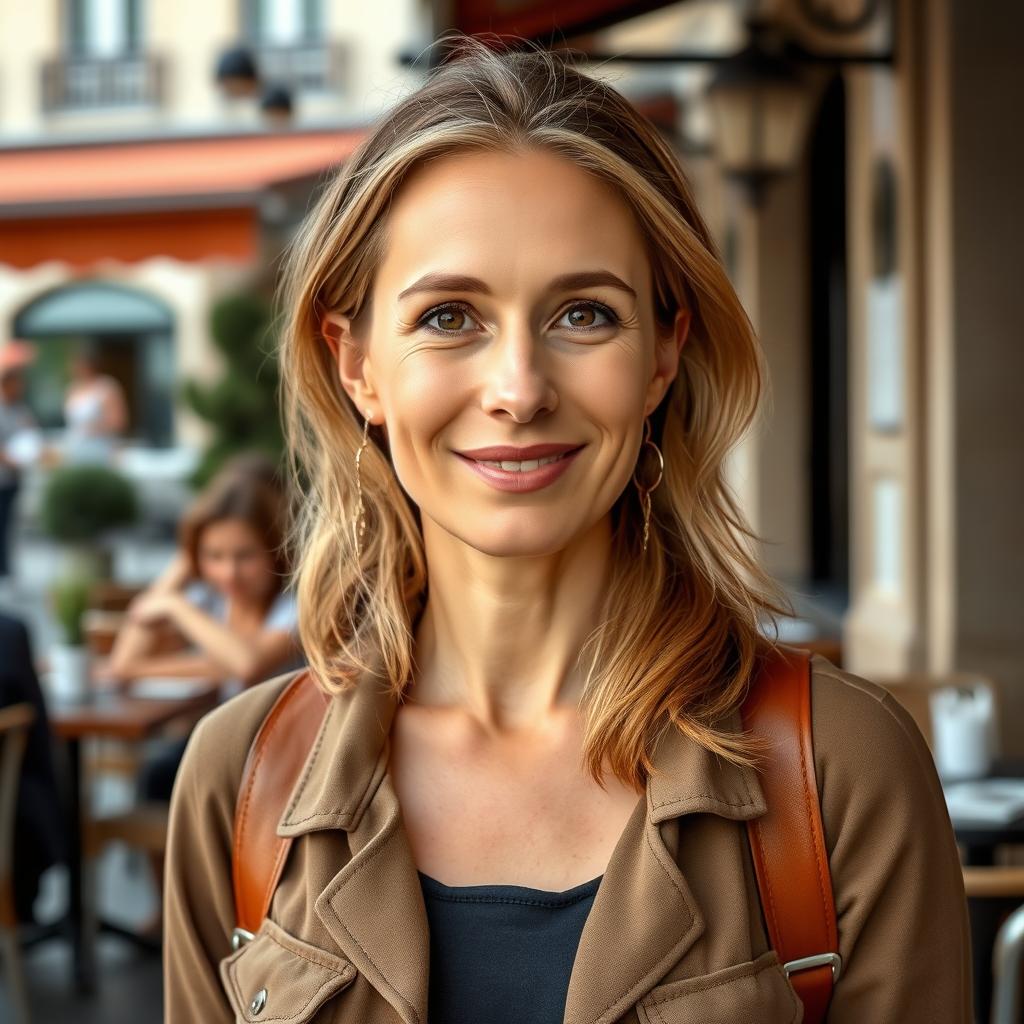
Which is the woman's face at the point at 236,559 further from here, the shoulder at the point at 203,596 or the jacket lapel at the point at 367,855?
the jacket lapel at the point at 367,855

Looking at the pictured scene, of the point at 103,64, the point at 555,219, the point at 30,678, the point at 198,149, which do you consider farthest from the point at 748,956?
the point at 103,64

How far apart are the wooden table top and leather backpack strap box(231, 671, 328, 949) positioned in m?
3.41

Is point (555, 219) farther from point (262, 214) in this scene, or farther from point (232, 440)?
point (232, 440)

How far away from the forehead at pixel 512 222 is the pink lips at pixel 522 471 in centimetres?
16

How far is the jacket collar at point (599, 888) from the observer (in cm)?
141

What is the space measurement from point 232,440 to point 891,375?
793 centimetres

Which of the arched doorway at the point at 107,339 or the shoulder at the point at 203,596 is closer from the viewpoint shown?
the shoulder at the point at 203,596

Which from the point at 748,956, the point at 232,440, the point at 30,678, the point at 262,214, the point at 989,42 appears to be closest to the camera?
the point at 748,956

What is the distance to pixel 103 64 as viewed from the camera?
875 inches

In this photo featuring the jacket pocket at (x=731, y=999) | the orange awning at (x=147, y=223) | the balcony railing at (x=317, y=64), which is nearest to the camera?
the jacket pocket at (x=731, y=999)

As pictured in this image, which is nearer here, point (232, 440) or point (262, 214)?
point (262, 214)

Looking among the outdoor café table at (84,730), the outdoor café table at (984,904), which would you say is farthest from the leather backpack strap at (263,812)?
the outdoor café table at (84,730)

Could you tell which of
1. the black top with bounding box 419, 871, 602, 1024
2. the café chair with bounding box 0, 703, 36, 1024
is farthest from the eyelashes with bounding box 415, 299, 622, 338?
the café chair with bounding box 0, 703, 36, 1024

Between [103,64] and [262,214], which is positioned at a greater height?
[103,64]
